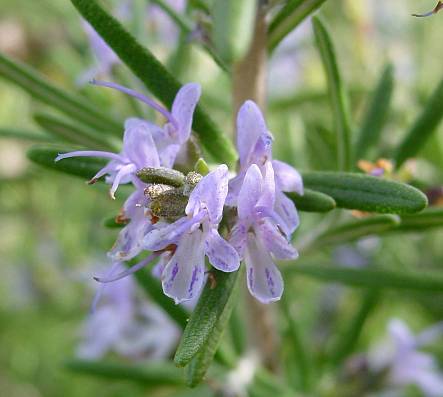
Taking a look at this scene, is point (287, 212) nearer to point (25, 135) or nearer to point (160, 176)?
point (160, 176)

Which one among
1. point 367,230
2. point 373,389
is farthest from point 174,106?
point 373,389

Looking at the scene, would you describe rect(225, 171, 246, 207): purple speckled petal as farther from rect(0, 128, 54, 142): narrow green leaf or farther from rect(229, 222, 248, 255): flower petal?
rect(0, 128, 54, 142): narrow green leaf

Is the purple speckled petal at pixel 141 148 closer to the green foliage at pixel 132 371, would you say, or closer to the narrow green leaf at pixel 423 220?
the narrow green leaf at pixel 423 220

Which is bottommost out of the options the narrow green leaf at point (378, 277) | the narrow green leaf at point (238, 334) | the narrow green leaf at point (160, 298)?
the narrow green leaf at point (238, 334)

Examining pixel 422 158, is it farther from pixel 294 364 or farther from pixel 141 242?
pixel 141 242

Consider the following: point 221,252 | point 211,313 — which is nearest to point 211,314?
point 211,313

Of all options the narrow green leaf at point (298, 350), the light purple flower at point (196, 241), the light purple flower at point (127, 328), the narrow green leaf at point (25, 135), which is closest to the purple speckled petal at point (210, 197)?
the light purple flower at point (196, 241)

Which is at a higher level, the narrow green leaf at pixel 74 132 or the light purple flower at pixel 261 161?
the light purple flower at pixel 261 161
